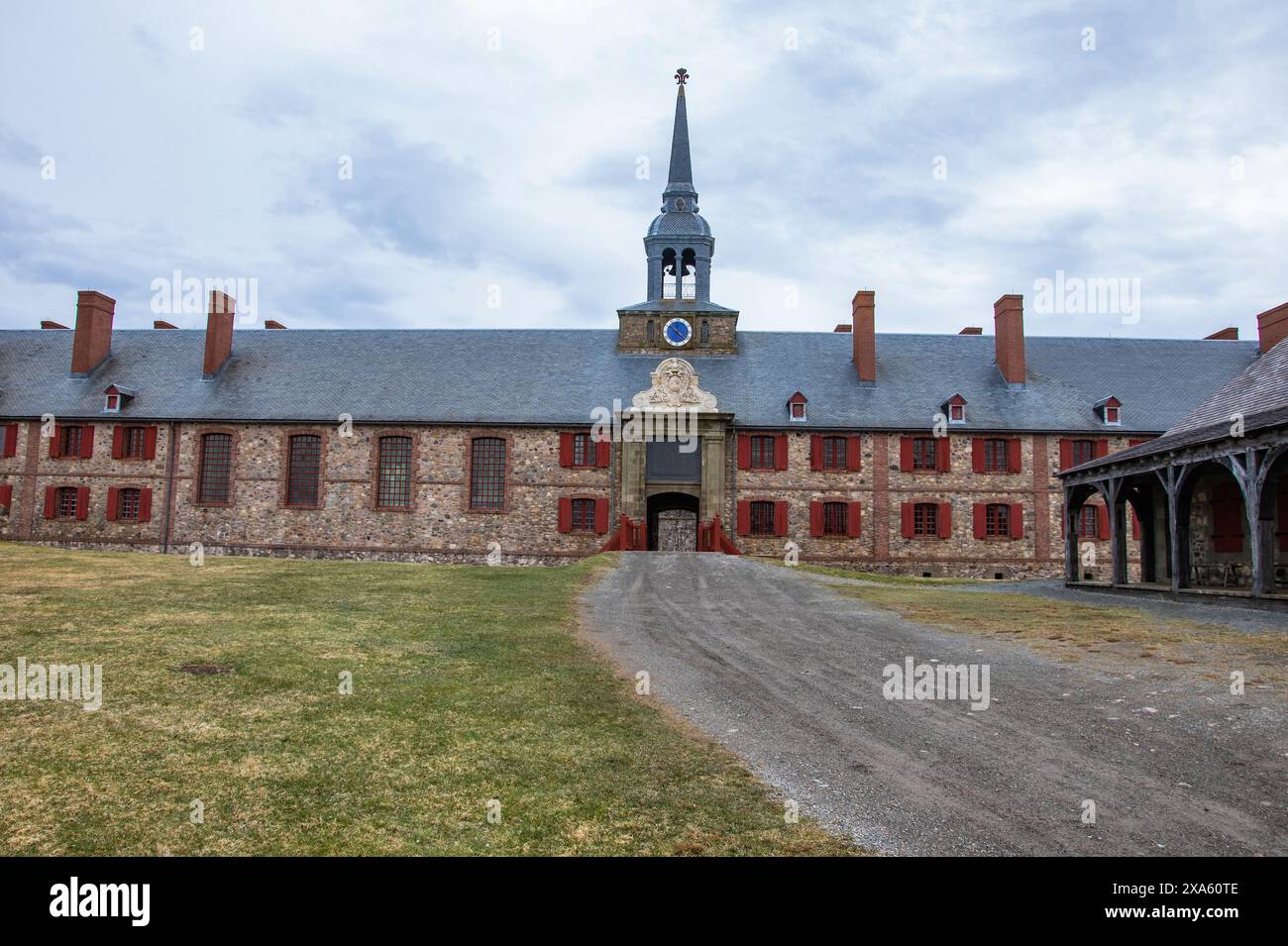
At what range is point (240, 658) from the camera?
890 centimetres

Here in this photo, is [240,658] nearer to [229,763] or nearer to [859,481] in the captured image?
[229,763]

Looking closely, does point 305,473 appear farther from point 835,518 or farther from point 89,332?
point 835,518

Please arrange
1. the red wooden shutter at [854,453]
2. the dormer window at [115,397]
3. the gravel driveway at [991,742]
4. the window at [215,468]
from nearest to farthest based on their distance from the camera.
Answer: the gravel driveway at [991,742] < the red wooden shutter at [854,453] < the window at [215,468] < the dormer window at [115,397]

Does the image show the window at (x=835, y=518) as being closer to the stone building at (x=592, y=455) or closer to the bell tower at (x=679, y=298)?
the stone building at (x=592, y=455)

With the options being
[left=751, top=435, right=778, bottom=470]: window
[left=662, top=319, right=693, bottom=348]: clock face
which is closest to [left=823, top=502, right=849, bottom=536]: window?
[left=751, top=435, right=778, bottom=470]: window

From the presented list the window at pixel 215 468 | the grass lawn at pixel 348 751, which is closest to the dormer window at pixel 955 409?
the grass lawn at pixel 348 751

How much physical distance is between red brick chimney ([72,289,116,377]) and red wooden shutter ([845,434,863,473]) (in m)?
30.0

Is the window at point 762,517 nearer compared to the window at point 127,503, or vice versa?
the window at point 762,517

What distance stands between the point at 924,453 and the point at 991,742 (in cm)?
2605

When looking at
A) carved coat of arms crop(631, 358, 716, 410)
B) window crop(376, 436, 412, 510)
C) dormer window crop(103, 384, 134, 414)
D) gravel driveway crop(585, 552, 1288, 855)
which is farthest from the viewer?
dormer window crop(103, 384, 134, 414)

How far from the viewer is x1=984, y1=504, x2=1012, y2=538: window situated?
3145 centimetres

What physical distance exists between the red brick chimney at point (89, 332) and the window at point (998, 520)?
35294mm

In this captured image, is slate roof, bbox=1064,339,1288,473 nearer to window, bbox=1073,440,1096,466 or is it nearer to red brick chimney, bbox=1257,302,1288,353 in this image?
red brick chimney, bbox=1257,302,1288,353

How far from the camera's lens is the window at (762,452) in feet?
105
